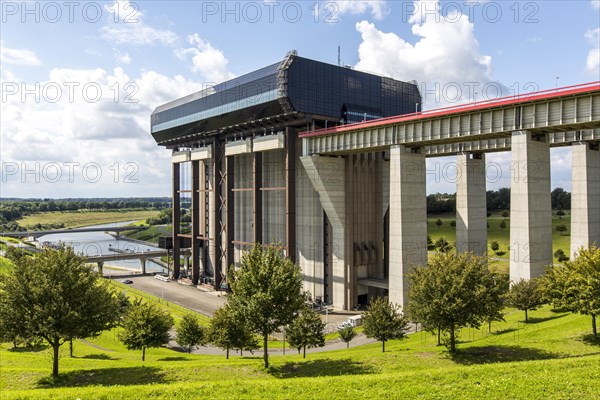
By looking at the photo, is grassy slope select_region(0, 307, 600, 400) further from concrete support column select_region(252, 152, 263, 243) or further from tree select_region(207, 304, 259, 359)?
concrete support column select_region(252, 152, 263, 243)

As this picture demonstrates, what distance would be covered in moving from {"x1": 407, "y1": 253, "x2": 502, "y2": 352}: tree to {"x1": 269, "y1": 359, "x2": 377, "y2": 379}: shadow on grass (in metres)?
5.57

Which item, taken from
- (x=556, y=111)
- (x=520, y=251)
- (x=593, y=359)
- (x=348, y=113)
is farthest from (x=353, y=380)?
(x=348, y=113)

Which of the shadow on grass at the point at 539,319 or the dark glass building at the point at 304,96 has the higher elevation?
the dark glass building at the point at 304,96

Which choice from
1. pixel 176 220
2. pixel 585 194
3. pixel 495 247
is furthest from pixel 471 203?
pixel 176 220

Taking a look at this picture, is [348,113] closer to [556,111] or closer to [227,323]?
[556,111]

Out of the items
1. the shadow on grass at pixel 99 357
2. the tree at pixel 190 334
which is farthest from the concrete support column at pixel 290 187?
the shadow on grass at pixel 99 357

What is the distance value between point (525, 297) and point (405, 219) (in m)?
14.0

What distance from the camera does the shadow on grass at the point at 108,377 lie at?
22.7 m

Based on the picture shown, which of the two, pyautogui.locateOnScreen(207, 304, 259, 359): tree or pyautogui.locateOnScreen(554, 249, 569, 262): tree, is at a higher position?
pyautogui.locateOnScreen(554, 249, 569, 262): tree

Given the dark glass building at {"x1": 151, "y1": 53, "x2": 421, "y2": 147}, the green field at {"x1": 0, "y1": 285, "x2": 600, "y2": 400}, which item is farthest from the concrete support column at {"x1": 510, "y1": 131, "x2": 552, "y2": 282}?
the dark glass building at {"x1": 151, "y1": 53, "x2": 421, "y2": 147}

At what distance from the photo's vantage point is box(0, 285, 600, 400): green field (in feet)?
57.0

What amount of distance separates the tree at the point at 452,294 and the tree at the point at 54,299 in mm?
19036

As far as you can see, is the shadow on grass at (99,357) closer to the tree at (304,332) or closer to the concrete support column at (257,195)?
the tree at (304,332)

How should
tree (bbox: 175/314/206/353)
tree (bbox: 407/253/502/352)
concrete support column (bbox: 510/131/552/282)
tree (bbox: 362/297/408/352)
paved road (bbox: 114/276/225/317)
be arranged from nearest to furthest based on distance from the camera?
tree (bbox: 407/253/502/352) < tree (bbox: 362/297/408/352) < concrete support column (bbox: 510/131/552/282) < tree (bbox: 175/314/206/353) < paved road (bbox: 114/276/225/317)
